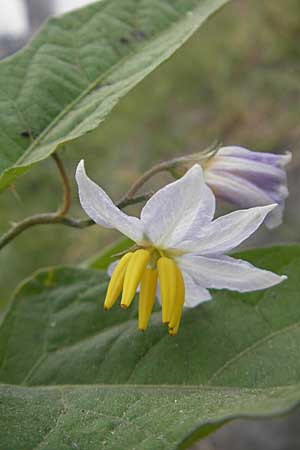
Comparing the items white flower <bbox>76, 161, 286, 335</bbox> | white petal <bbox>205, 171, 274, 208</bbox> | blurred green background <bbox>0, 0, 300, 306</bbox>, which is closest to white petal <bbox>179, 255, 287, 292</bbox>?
white flower <bbox>76, 161, 286, 335</bbox>

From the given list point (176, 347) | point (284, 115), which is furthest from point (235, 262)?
point (284, 115)

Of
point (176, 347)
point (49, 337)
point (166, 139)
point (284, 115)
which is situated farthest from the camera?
point (166, 139)

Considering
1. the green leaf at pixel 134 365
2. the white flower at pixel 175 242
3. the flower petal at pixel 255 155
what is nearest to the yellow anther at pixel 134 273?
the white flower at pixel 175 242

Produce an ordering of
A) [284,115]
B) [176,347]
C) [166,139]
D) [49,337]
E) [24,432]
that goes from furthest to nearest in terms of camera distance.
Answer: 1. [166,139]
2. [284,115]
3. [49,337]
4. [176,347]
5. [24,432]

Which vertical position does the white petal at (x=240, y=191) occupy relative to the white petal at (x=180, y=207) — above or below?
below

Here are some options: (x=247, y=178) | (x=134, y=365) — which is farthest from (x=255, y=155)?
(x=134, y=365)

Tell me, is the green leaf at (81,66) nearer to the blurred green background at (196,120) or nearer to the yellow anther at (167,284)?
the yellow anther at (167,284)

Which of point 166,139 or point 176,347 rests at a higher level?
point 176,347

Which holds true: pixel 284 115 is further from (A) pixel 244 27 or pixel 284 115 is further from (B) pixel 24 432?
(B) pixel 24 432
